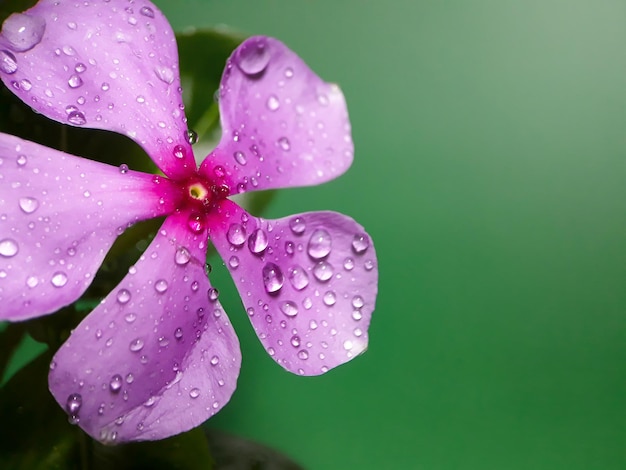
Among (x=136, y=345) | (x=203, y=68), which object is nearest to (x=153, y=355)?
(x=136, y=345)

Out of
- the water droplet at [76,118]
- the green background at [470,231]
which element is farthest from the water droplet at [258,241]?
the green background at [470,231]

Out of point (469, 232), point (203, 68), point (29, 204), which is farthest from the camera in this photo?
point (469, 232)

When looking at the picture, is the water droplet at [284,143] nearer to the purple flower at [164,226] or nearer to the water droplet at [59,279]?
the purple flower at [164,226]

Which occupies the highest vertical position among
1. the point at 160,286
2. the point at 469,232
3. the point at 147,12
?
the point at 147,12

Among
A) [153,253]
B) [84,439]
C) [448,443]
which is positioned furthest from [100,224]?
[448,443]

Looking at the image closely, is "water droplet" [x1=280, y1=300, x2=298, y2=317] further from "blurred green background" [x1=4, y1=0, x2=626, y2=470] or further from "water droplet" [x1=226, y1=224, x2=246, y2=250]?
"blurred green background" [x1=4, y1=0, x2=626, y2=470]

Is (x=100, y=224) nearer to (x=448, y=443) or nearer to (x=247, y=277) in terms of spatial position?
(x=247, y=277)

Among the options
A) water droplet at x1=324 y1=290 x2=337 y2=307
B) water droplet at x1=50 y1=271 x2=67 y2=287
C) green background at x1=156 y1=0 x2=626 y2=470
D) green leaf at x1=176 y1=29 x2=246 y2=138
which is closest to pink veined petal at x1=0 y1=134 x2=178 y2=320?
water droplet at x1=50 y1=271 x2=67 y2=287

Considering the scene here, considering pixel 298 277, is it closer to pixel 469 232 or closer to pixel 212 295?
pixel 212 295
